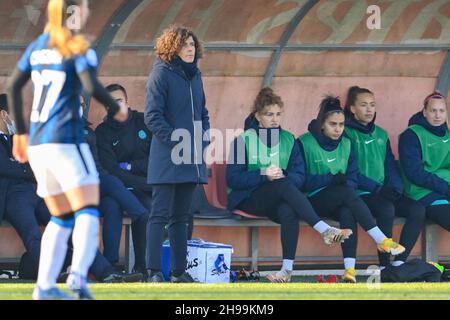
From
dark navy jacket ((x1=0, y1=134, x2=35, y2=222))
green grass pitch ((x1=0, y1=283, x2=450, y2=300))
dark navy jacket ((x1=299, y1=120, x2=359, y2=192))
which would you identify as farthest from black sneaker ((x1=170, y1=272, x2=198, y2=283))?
dark navy jacket ((x1=299, y1=120, x2=359, y2=192))

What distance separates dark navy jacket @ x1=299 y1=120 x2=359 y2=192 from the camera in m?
11.9

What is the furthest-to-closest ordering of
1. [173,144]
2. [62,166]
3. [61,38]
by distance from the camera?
[173,144], [62,166], [61,38]

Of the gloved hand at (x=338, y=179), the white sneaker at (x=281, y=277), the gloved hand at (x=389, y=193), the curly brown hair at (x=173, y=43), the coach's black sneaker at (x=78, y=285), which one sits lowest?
the white sneaker at (x=281, y=277)

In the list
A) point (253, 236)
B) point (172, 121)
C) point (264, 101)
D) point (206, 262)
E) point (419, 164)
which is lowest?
point (206, 262)

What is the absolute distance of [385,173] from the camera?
12328 mm

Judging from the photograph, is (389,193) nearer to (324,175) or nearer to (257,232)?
(324,175)

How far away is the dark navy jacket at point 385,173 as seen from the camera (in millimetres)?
12078

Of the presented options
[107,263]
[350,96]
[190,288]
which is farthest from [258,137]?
[190,288]

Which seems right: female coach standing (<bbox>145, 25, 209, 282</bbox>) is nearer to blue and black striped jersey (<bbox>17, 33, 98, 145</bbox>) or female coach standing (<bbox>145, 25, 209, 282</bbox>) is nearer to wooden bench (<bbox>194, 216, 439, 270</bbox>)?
wooden bench (<bbox>194, 216, 439, 270</bbox>)

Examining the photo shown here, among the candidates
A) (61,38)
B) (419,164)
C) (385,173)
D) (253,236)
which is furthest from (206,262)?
(61,38)

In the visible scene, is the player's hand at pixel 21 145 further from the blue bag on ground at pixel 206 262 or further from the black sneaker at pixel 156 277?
the blue bag on ground at pixel 206 262

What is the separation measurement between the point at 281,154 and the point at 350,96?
1086 millimetres

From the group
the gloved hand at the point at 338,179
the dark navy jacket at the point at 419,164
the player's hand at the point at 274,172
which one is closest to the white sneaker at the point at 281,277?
the player's hand at the point at 274,172

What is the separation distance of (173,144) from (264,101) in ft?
5.72
